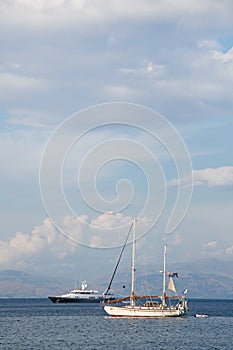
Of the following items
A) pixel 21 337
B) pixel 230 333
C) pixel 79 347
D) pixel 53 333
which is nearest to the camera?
pixel 79 347

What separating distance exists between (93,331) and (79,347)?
130 ft

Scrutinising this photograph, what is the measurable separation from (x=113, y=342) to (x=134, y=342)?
14.2 feet

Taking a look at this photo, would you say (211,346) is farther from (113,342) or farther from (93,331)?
(93,331)

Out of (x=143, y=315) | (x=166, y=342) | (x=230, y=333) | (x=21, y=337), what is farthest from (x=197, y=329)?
(x=21, y=337)

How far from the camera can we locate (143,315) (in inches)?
7830

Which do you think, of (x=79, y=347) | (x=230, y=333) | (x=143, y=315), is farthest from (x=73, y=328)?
(x=79, y=347)

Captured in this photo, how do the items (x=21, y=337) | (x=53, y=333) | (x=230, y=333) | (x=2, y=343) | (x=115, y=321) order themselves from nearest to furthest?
(x=2, y=343)
(x=21, y=337)
(x=53, y=333)
(x=230, y=333)
(x=115, y=321)

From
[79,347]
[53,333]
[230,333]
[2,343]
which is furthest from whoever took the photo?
[230,333]

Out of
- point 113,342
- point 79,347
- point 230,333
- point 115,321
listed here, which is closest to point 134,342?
point 113,342

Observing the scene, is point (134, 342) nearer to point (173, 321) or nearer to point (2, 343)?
point (2, 343)

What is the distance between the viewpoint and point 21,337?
15012 cm

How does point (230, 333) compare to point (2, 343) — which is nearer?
point (2, 343)

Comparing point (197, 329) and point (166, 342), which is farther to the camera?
point (197, 329)

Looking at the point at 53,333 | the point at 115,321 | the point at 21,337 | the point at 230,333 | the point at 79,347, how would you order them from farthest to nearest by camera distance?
the point at 115,321 → the point at 230,333 → the point at 53,333 → the point at 21,337 → the point at 79,347
